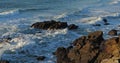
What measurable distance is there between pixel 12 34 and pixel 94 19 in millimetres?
9795

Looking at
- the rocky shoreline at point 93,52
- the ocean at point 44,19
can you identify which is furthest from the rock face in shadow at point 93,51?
the ocean at point 44,19

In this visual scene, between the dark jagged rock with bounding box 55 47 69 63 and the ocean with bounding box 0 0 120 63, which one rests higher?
the dark jagged rock with bounding box 55 47 69 63

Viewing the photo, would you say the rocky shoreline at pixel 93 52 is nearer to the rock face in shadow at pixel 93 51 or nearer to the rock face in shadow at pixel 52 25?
the rock face in shadow at pixel 93 51

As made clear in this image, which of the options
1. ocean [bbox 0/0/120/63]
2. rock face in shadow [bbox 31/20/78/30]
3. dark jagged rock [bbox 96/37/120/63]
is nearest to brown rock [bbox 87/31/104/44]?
dark jagged rock [bbox 96/37/120/63]

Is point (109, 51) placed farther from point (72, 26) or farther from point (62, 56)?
point (72, 26)

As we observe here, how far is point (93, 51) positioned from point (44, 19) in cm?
1598

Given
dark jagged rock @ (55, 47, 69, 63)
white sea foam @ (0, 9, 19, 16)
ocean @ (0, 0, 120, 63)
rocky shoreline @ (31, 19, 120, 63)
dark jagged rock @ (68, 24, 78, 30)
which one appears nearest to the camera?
rocky shoreline @ (31, 19, 120, 63)

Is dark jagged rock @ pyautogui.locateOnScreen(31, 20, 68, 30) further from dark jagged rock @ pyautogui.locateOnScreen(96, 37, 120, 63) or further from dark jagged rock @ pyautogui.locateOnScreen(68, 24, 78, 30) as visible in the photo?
dark jagged rock @ pyautogui.locateOnScreen(96, 37, 120, 63)

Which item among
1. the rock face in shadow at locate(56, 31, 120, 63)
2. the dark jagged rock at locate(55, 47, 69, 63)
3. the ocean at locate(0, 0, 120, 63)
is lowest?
the ocean at locate(0, 0, 120, 63)

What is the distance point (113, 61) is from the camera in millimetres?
14930

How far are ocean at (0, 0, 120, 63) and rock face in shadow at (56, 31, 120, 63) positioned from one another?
154cm

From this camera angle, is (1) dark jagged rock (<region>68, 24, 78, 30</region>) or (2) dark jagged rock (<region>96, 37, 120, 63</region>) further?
(1) dark jagged rock (<region>68, 24, 78, 30</region>)

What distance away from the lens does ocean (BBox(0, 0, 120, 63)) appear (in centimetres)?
2220

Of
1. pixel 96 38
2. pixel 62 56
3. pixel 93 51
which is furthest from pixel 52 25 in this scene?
pixel 93 51
